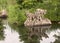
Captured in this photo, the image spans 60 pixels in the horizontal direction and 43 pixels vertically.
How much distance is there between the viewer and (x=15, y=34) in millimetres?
29250

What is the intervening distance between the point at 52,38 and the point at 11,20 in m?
8.97

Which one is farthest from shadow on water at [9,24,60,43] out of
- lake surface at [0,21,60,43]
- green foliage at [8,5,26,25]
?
green foliage at [8,5,26,25]

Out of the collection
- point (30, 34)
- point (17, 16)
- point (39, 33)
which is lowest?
point (39, 33)

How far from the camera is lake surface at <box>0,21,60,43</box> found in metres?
26.5

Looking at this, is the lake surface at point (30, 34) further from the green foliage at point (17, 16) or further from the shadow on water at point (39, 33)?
the green foliage at point (17, 16)

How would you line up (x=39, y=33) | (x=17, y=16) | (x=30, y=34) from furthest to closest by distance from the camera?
(x=17, y=16) < (x=39, y=33) < (x=30, y=34)

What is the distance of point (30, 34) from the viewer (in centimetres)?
2881

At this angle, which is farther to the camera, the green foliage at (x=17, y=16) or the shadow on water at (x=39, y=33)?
the green foliage at (x=17, y=16)

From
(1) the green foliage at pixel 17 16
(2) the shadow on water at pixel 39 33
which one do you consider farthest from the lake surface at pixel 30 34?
(1) the green foliage at pixel 17 16

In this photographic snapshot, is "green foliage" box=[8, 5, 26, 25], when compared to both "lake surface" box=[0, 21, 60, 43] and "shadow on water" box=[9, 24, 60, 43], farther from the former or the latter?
"shadow on water" box=[9, 24, 60, 43]

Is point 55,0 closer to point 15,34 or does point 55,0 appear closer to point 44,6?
point 44,6

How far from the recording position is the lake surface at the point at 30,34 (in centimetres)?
2653

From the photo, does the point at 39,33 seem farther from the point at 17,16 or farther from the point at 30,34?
the point at 17,16

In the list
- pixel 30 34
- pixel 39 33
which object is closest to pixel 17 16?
pixel 39 33
